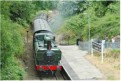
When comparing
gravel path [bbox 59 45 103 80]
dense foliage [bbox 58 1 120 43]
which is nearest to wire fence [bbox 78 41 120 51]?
gravel path [bbox 59 45 103 80]

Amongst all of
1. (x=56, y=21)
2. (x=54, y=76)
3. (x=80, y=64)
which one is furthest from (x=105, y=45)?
(x=56, y=21)

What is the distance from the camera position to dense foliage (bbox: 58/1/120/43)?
34250 mm

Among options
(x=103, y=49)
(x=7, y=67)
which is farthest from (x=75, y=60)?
(x=7, y=67)

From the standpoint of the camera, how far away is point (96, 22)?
37125 millimetres

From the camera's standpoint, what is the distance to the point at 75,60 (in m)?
27.6

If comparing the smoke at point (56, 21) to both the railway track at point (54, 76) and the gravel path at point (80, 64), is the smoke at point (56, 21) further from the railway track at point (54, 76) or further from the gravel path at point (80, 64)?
the railway track at point (54, 76)

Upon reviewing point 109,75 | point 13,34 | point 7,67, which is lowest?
point 109,75

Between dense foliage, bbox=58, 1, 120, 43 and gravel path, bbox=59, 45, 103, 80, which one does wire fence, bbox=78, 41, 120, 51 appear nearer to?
gravel path, bbox=59, 45, 103, 80

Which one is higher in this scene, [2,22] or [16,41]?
[2,22]

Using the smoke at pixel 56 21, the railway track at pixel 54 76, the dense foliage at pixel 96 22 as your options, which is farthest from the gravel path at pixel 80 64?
the smoke at pixel 56 21

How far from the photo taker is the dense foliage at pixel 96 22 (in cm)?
3425

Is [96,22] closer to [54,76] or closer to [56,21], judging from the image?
[56,21]

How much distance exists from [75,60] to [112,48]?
10.2 feet

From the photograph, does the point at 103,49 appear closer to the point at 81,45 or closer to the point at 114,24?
the point at 81,45
